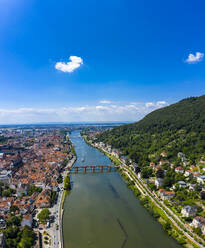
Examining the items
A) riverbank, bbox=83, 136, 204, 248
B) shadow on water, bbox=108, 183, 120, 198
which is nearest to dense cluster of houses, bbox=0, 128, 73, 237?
shadow on water, bbox=108, 183, 120, 198

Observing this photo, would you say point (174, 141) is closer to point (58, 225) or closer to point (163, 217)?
point (163, 217)

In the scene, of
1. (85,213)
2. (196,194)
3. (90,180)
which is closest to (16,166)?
(90,180)

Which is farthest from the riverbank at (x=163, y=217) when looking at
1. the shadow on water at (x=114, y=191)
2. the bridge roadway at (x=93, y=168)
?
→ the bridge roadway at (x=93, y=168)

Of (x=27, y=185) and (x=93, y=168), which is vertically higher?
(x=27, y=185)

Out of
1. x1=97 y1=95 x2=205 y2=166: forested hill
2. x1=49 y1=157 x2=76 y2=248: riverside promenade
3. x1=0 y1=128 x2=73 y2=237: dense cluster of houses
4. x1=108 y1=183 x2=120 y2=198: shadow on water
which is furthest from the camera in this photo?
x1=97 y1=95 x2=205 y2=166: forested hill

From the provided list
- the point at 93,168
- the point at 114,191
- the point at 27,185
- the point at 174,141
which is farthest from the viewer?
the point at 174,141

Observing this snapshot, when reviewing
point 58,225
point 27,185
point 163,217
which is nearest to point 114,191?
point 163,217

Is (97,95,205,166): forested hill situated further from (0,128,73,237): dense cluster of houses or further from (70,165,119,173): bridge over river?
(0,128,73,237): dense cluster of houses

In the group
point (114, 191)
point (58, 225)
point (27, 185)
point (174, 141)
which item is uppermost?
point (174, 141)

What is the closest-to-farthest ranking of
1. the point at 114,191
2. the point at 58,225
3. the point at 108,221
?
the point at 58,225
the point at 108,221
the point at 114,191

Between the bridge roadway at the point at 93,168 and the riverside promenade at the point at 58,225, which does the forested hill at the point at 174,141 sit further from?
the riverside promenade at the point at 58,225
